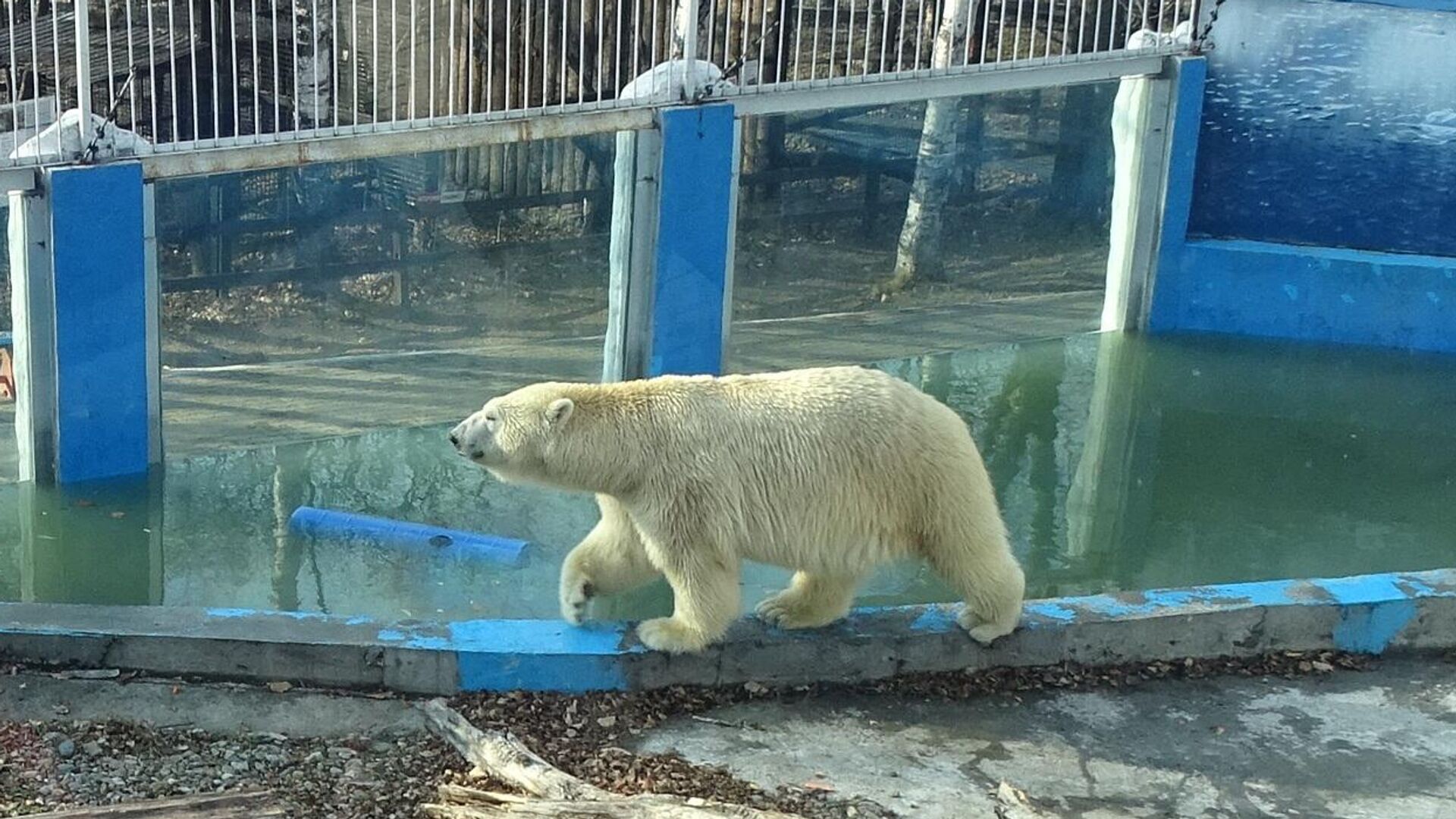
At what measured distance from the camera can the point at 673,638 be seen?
5.06 m

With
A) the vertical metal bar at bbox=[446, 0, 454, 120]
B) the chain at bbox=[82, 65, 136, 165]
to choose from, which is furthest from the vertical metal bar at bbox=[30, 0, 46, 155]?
the vertical metal bar at bbox=[446, 0, 454, 120]

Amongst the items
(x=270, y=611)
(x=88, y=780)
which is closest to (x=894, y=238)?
(x=270, y=611)

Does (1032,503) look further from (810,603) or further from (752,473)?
(752,473)

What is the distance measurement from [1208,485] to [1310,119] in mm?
3035

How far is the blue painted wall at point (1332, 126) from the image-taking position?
941cm

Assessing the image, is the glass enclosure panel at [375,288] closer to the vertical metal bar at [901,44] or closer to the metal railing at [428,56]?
the metal railing at [428,56]

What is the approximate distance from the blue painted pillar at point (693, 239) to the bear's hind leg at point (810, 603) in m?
3.09

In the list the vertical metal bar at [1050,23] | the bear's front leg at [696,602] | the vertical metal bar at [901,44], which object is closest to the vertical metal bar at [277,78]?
the vertical metal bar at [901,44]

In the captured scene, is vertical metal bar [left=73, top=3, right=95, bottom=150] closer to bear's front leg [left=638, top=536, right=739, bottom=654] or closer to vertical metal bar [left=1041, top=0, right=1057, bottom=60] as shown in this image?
bear's front leg [left=638, top=536, right=739, bottom=654]

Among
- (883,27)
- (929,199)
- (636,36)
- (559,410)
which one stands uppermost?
(883,27)

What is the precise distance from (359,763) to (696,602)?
3.33 ft

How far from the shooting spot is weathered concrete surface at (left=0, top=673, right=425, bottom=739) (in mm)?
4797

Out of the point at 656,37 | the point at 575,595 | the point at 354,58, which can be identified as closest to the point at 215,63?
the point at 354,58

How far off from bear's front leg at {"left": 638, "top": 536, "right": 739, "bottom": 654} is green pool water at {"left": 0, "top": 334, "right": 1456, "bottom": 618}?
0.85 m
